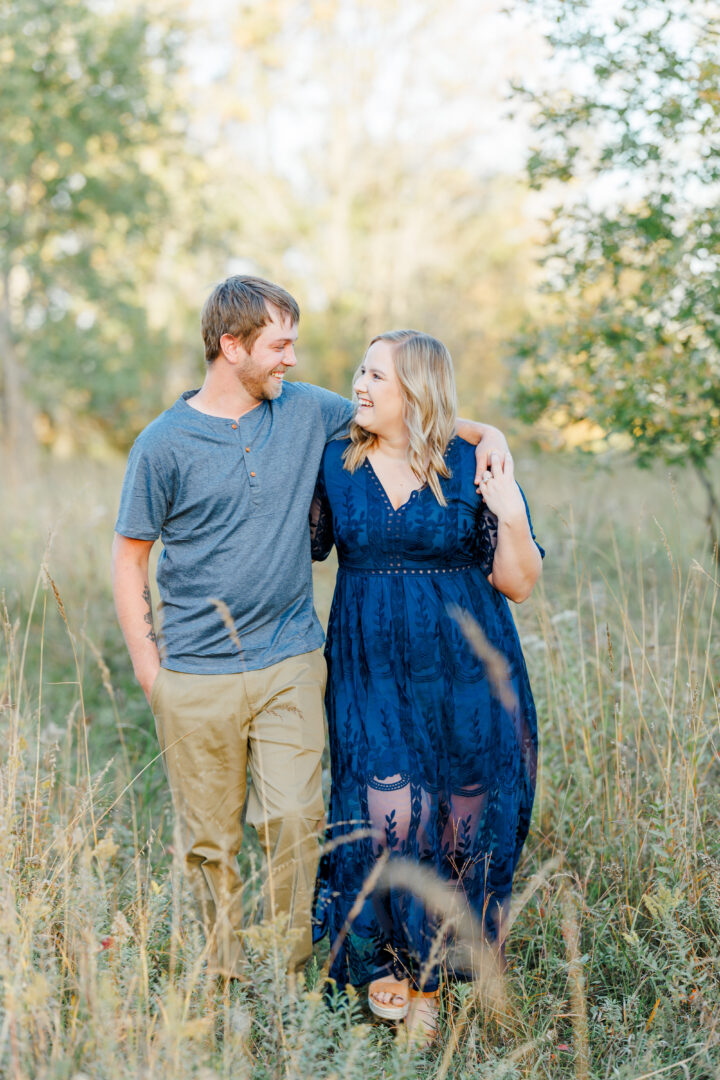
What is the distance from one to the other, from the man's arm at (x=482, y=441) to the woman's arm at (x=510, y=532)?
3 cm

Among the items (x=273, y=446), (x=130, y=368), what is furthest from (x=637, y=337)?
(x=130, y=368)

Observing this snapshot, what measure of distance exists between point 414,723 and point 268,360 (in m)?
1.22

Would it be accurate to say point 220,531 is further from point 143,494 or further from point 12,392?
point 12,392

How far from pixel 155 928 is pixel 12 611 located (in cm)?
303

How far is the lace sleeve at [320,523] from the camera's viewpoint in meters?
3.05

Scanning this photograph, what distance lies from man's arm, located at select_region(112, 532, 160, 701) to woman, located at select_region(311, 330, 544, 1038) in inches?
23.2

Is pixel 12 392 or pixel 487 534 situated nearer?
pixel 487 534

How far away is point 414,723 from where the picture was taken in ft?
9.20

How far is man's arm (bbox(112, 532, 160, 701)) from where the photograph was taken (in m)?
2.86

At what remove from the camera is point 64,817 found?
9.46 ft

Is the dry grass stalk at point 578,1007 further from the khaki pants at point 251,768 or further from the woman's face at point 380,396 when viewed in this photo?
the woman's face at point 380,396

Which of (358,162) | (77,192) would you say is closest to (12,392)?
(77,192)

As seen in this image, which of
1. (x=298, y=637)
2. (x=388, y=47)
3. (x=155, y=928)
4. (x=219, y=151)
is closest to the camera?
(x=155, y=928)

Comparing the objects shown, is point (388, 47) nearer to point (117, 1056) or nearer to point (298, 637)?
point (298, 637)
